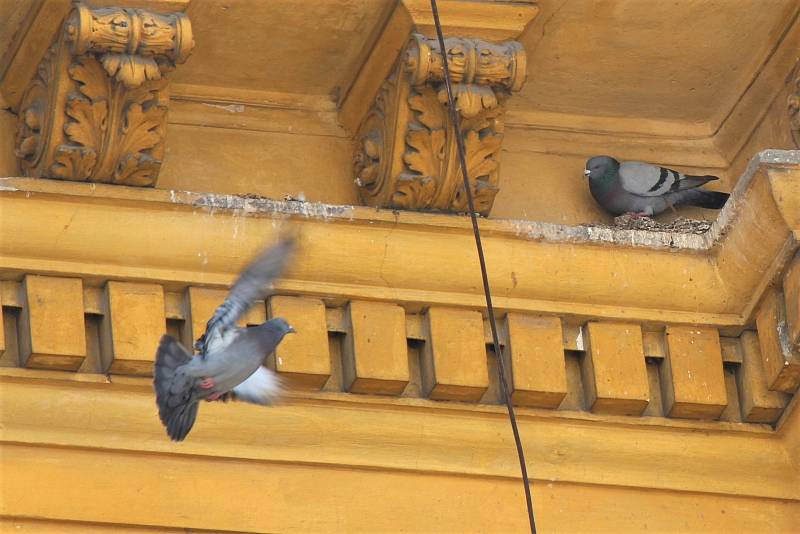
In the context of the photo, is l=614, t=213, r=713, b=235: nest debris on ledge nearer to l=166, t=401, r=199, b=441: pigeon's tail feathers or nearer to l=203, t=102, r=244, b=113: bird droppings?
l=203, t=102, r=244, b=113: bird droppings

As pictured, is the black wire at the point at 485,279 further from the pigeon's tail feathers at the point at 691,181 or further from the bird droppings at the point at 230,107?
the pigeon's tail feathers at the point at 691,181

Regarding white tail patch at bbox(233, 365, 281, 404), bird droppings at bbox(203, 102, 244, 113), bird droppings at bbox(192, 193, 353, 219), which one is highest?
bird droppings at bbox(203, 102, 244, 113)

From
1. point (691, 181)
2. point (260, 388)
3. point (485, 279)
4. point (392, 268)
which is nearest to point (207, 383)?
point (260, 388)

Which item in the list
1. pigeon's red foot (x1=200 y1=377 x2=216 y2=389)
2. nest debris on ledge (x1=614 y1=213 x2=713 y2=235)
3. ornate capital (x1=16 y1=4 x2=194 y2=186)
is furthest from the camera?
nest debris on ledge (x1=614 y1=213 x2=713 y2=235)

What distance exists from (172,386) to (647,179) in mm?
1684

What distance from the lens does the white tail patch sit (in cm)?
791

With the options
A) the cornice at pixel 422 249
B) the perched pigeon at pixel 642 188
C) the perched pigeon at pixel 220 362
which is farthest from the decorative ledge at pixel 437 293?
the perched pigeon at pixel 220 362

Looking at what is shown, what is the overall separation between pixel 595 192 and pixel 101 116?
1351 millimetres

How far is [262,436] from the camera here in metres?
8.09

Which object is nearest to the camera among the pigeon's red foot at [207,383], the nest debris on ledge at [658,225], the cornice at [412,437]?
the pigeon's red foot at [207,383]

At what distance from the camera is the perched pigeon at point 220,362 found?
7652 millimetres

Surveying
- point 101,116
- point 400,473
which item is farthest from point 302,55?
point 400,473

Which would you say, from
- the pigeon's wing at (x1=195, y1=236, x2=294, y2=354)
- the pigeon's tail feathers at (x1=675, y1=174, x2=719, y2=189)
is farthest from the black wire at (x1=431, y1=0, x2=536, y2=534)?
the pigeon's tail feathers at (x1=675, y1=174, x2=719, y2=189)

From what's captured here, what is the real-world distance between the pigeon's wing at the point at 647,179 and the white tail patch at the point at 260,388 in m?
1.15
